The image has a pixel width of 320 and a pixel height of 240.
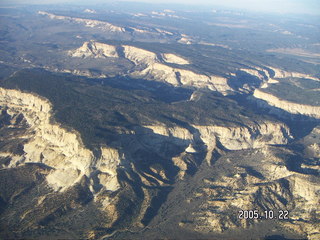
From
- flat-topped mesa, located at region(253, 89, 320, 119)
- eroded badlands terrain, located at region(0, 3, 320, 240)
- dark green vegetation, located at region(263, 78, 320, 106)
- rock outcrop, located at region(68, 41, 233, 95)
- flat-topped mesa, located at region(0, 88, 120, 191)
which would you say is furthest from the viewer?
rock outcrop, located at region(68, 41, 233, 95)

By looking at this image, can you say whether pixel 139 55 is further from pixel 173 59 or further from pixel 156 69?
pixel 156 69

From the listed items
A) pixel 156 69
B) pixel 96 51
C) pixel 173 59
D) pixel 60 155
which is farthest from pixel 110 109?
pixel 96 51

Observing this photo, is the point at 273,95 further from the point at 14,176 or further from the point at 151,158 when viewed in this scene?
the point at 14,176

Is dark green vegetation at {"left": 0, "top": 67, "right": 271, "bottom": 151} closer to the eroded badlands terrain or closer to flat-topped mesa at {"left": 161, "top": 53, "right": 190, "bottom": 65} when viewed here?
the eroded badlands terrain

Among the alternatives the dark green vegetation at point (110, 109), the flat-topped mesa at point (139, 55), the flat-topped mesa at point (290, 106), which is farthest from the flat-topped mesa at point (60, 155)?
the flat-topped mesa at point (139, 55)

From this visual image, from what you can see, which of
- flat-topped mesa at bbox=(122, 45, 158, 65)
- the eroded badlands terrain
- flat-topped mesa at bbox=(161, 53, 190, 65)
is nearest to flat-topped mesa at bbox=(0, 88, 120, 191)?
the eroded badlands terrain

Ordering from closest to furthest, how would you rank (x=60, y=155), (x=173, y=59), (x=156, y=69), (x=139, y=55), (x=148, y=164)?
(x=60, y=155)
(x=148, y=164)
(x=156, y=69)
(x=173, y=59)
(x=139, y=55)

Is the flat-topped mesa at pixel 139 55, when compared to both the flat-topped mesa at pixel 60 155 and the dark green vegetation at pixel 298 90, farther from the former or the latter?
the flat-topped mesa at pixel 60 155

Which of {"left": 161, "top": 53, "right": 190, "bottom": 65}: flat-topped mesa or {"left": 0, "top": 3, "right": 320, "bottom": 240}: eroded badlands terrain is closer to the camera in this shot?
{"left": 0, "top": 3, "right": 320, "bottom": 240}: eroded badlands terrain
